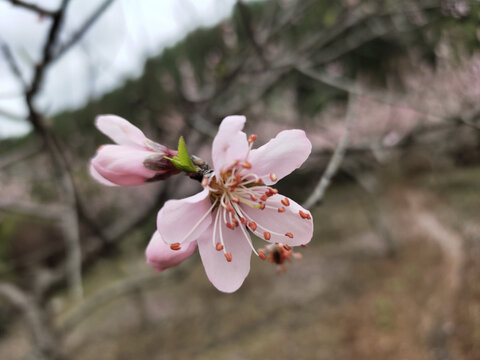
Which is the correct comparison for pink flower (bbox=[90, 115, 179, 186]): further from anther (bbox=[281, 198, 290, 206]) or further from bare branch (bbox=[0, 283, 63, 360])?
bare branch (bbox=[0, 283, 63, 360])

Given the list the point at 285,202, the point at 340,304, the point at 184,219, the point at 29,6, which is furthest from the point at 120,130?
the point at 340,304

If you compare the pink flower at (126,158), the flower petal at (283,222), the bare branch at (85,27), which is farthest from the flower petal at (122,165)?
the bare branch at (85,27)

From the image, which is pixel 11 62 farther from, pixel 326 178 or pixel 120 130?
pixel 326 178

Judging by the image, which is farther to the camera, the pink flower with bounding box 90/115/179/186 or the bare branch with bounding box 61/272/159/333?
the bare branch with bounding box 61/272/159/333

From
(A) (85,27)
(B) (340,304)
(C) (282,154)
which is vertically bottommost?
(B) (340,304)

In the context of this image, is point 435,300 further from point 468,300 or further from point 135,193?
point 135,193

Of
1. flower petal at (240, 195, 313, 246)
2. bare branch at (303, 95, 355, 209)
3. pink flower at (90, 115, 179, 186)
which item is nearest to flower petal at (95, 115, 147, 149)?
pink flower at (90, 115, 179, 186)

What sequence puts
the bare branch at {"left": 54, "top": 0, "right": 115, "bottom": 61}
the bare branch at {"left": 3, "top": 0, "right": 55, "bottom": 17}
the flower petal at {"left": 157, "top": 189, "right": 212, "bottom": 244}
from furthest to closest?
the bare branch at {"left": 54, "top": 0, "right": 115, "bottom": 61} < the bare branch at {"left": 3, "top": 0, "right": 55, "bottom": 17} < the flower petal at {"left": 157, "top": 189, "right": 212, "bottom": 244}
